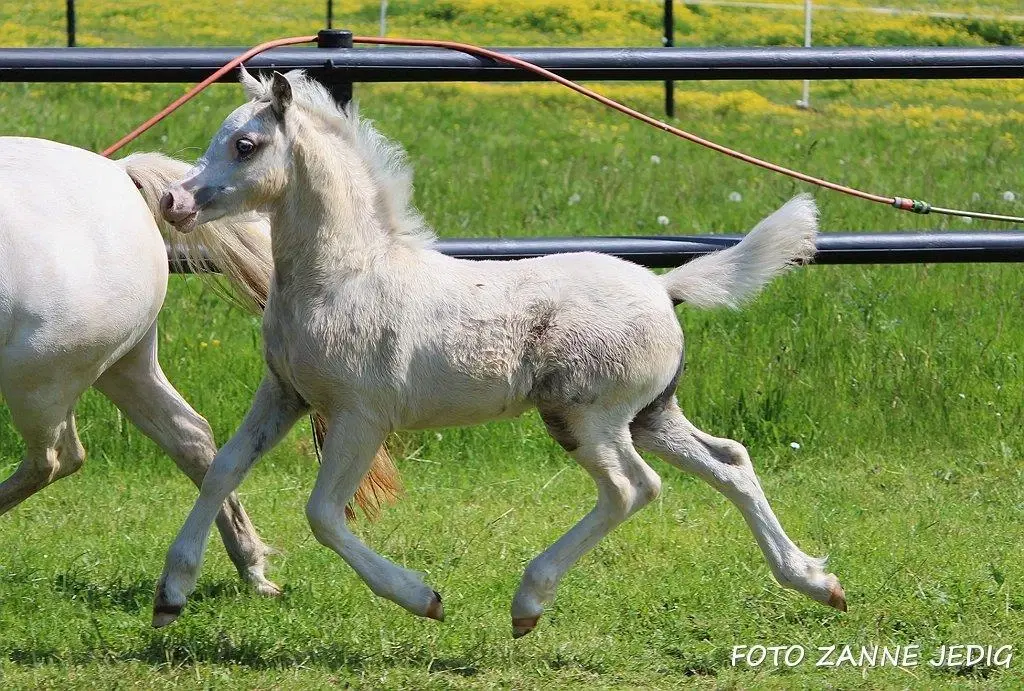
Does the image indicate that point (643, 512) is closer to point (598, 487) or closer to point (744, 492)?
point (744, 492)

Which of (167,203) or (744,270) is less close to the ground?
(167,203)

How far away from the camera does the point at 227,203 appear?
3514mm

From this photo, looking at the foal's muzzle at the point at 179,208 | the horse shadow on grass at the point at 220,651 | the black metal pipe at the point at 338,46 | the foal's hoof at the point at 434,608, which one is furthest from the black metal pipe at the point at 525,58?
the foal's hoof at the point at 434,608

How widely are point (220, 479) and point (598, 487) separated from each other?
3.45 ft

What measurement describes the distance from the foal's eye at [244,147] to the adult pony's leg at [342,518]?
2.40ft

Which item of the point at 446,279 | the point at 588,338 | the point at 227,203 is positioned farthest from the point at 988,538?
the point at 227,203

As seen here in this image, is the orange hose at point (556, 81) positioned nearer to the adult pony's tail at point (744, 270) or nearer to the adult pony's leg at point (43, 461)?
the adult pony's tail at point (744, 270)

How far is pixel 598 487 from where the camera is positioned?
3801 millimetres

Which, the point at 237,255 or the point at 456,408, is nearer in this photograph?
the point at 456,408

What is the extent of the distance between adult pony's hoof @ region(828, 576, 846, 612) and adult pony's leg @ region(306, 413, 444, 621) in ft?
3.79

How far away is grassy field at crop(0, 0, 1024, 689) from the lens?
3945mm

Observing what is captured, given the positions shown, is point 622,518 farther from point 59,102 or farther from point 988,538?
point 59,102

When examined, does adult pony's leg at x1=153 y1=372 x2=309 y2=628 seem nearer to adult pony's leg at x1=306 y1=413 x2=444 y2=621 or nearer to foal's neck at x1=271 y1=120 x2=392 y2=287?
adult pony's leg at x1=306 y1=413 x2=444 y2=621

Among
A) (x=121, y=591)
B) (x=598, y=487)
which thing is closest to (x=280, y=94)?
(x=598, y=487)
